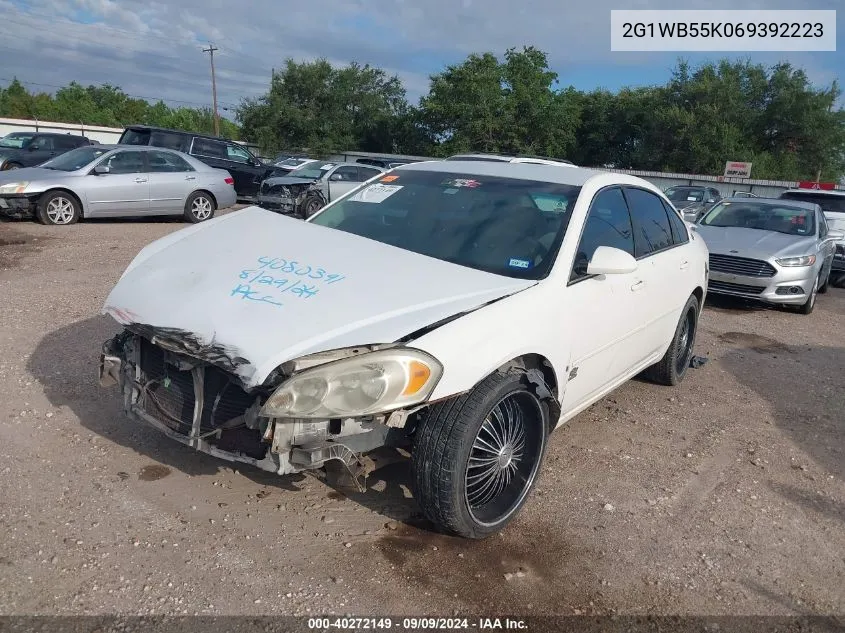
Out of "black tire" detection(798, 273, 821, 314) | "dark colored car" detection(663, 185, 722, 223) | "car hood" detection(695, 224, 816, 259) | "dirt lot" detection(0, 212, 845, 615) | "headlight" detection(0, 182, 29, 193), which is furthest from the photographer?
"dark colored car" detection(663, 185, 722, 223)

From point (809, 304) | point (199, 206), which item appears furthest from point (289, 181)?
point (809, 304)

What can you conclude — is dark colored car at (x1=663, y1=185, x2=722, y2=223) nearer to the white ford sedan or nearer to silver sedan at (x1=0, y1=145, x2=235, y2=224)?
silver sedan at (x1=0, y1=145, x2=235, y2=224)

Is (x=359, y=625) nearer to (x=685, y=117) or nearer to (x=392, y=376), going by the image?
(x=392, y=376)

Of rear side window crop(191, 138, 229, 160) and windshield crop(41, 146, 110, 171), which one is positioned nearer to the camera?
windshield crop(41, 146, 110, 171)

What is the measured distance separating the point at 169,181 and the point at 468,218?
410 inches

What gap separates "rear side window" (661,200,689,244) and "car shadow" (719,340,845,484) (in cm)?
150

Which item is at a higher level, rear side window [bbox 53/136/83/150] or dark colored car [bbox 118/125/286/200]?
rear side window [bbox 53/136/83/150]

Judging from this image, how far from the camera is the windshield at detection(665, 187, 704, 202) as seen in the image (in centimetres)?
2025

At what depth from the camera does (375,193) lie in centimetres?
446

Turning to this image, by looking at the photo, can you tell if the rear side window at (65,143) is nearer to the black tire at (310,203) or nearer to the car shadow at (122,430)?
the black tire at (310,203)

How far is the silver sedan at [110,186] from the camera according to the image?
37.4ft

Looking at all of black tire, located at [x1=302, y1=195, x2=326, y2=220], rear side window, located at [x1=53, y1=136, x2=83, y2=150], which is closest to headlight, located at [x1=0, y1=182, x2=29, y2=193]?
black tire, located at [x1=302, y1=195, x2=326, y2=220]

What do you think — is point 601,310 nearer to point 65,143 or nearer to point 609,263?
point 609,263

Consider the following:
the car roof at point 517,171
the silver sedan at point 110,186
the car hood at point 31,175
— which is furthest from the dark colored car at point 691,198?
the car roof at point 517,171
